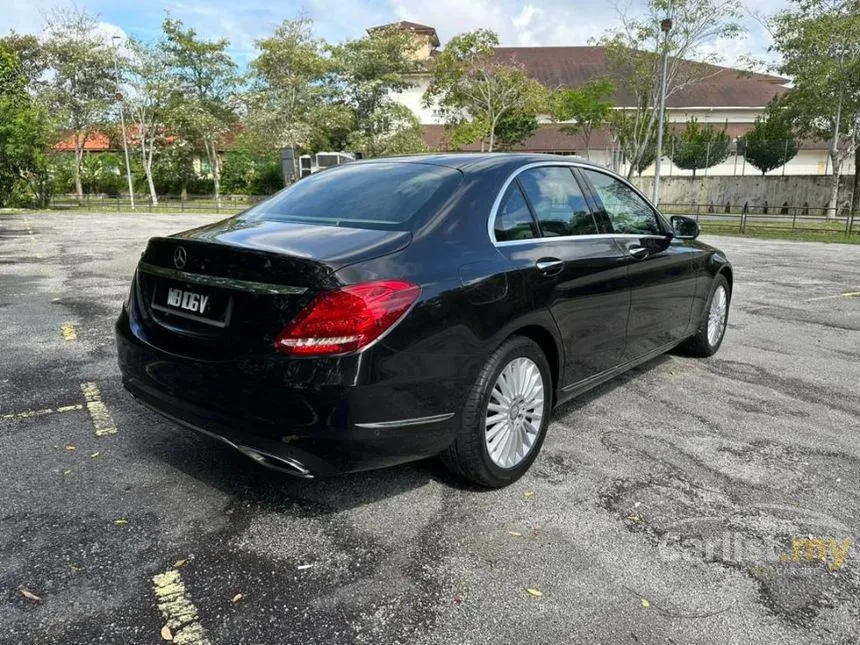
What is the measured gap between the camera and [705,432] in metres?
4.05

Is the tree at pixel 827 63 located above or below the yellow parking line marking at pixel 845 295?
above

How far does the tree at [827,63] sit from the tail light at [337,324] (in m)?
32.7

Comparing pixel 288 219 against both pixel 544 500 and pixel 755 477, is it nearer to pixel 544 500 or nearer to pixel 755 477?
pixel 544 500

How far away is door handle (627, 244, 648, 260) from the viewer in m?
4.10

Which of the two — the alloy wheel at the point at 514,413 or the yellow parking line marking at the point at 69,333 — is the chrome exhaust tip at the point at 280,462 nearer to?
the alloy wheel at the point at 514,413

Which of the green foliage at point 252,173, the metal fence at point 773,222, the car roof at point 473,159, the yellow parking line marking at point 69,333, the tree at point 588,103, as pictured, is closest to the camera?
the car roof at point 473,159

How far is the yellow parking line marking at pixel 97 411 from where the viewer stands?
390cm

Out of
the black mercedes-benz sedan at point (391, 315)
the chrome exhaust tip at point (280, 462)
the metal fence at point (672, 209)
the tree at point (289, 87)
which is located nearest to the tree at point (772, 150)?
the metal fence at point (672, 209)

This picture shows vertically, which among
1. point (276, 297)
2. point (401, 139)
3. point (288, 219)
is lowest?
point (276, 297)

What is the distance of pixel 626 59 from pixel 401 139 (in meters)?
14.4

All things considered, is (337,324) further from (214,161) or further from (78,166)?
(78,166)

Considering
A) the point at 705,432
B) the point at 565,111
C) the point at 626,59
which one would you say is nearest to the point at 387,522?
the point at 705,432

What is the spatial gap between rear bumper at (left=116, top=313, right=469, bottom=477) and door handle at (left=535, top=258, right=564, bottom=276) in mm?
814

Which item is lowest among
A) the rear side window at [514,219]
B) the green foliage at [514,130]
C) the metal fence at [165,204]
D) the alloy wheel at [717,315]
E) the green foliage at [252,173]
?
the alloy wheel at [717,315]
